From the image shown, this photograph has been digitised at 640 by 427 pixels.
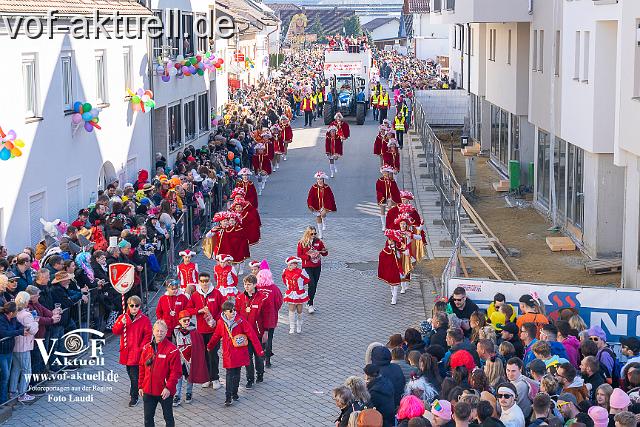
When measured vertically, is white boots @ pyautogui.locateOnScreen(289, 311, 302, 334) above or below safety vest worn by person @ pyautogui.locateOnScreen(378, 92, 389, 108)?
below

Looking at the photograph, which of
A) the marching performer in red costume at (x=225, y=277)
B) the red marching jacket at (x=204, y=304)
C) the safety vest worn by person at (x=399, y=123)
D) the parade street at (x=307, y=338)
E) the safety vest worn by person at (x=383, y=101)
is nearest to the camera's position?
the parade street at (x=307, y=338)

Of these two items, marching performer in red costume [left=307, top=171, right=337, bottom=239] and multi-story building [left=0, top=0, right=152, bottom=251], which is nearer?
multi-story building [left=0, top=0, right=152, bottom=251]

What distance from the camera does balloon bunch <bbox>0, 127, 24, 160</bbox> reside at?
18525 mm

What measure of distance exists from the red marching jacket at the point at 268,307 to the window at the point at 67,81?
892 cm

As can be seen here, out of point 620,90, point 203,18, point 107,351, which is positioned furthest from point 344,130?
A: point 107,351

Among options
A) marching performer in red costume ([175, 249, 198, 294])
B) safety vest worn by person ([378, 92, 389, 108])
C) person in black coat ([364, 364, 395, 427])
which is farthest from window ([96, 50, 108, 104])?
safety vest worn by person ([378, 92, 389, 108])

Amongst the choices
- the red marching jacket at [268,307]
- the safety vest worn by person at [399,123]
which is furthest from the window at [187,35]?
the red marching jacket at [268,307]

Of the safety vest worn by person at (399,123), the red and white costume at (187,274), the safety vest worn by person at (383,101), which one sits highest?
the safety vest worn by person at (383,101)

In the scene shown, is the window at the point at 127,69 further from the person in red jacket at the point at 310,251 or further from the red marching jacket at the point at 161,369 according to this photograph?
the red marching jacket at the point at 161,369

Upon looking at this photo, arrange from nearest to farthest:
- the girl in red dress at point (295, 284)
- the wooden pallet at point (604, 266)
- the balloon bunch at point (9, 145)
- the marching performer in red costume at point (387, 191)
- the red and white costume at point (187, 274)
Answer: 1. the red and white costume at point (187, 274)
2. the girl in red dress at point (295, 284)
3. the balloon bunch at point (9, 145)
4. the wooden pallet at point (604, 266)
5. the marching performer in red costume at point (387, 191)

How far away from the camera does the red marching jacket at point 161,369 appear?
13.4 metres

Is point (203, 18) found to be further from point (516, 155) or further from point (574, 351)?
point (574, 351)

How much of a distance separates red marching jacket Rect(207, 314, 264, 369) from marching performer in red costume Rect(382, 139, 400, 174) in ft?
60.4

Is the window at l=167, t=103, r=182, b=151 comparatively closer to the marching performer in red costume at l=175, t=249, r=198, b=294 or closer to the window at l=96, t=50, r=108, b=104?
the window at l=96, t=50, r=108, b=104
